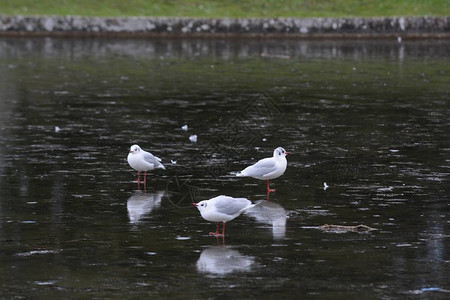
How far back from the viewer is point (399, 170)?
17.6m

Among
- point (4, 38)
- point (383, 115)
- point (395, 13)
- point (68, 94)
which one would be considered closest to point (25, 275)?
point (383, 115)

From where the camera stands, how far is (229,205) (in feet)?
41.3

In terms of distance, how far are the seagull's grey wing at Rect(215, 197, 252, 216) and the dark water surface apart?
39cm

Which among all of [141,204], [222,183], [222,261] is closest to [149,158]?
[222,183]

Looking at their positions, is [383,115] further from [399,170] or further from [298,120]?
[399,170]

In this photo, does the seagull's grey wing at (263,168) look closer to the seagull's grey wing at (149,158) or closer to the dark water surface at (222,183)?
the dark water surface at (222,183)

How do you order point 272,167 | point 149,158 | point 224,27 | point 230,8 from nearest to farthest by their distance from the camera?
point 272,167
point 149,158
point 224,27
point 230,8

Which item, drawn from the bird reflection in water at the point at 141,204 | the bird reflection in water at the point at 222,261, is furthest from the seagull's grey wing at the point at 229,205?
the bird reflection in water at the point at 141,204

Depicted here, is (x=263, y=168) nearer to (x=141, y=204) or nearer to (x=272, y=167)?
(x=272, y=167)

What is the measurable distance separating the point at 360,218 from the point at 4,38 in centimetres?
3767

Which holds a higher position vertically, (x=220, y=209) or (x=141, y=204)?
(x=220, y=209)

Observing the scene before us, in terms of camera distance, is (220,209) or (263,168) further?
(263,168)

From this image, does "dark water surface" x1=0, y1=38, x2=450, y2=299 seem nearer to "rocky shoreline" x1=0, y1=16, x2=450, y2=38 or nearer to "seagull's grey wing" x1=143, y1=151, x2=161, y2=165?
"seagull's grey wing" x1=143, y1=151, x2=161, y2=165

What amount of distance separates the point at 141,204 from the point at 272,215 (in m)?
2.21
